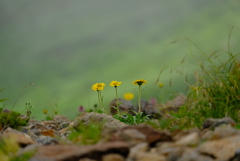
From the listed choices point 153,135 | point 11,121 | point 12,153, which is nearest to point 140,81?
point 11,121

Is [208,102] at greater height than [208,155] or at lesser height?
greater

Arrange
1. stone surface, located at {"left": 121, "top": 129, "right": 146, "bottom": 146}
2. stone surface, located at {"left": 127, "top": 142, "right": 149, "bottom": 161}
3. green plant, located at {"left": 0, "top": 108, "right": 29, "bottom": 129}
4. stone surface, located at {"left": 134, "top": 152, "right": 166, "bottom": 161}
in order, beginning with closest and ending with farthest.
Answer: stone surface, located at {"left": 134, "top": 152, "right": 166, "bottom": 161} → stone surface, located at {"left": 127, "top": 142, "right": 149, "bottom": 161} → stone surface, located at {"left": 121, "top": 129, "right": 146, "bottom": 146} → green plant, located at {"left": 0, "top": 108, "right": 29, "bottom": 129}

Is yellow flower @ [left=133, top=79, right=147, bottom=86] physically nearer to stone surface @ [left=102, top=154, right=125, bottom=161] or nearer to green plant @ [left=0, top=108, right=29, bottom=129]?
green plant @ [left=0, top=108, right=29, bottom=129]


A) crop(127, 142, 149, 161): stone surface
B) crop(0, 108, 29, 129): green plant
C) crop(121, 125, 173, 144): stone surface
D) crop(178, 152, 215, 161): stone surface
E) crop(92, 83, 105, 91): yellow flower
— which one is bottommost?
crop(178, 152, 215, 161): stone surface

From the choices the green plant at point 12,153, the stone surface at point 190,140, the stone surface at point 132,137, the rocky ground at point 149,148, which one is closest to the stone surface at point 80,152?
the rocky ground at point 149,148

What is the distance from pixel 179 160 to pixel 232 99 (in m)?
2.83

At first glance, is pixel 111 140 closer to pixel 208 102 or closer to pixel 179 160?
pixel 179 160

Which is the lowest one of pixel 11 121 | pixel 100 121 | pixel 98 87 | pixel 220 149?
pixel 220 149

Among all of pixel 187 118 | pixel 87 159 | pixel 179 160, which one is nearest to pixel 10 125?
pixel 187 118

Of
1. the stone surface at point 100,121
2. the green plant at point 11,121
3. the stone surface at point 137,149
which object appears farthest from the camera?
the stone surface at point 100,121

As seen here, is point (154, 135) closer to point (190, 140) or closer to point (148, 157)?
point (190, 140)

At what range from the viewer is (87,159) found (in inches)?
125

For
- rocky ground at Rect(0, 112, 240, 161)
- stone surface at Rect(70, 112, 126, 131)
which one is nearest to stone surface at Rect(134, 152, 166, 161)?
rocky ground at Rect(0, 112, 240, 161)

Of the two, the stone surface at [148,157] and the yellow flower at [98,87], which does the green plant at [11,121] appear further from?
the stone surface at [148,157]
